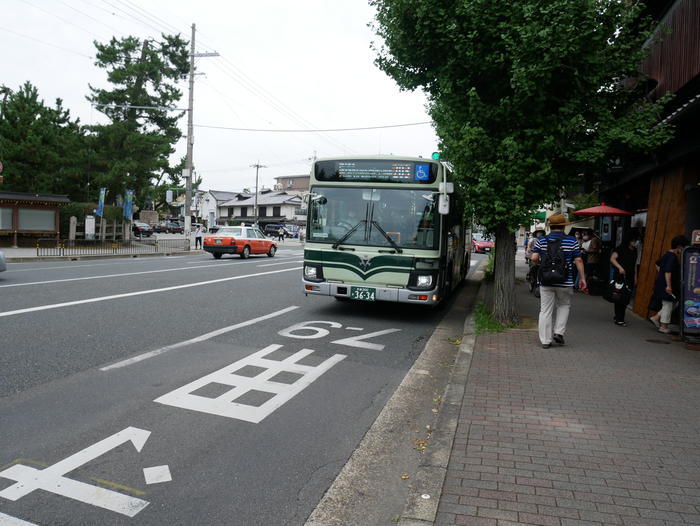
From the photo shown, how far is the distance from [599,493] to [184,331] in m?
6.17

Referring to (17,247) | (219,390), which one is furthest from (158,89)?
(219,390)

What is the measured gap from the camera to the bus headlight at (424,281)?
9.00 m

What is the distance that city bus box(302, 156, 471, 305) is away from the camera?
29.6ft

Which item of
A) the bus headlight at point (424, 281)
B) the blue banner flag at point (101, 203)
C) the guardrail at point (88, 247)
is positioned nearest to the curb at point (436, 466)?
the bus headlight at point (424, 281)

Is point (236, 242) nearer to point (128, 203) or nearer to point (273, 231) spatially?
point (128, 203)

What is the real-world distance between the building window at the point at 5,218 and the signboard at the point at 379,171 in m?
25.6

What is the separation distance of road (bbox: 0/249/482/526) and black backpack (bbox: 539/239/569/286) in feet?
6.95

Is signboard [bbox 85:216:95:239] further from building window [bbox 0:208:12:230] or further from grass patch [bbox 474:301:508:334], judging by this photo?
grass patch [bbox 474:301:508:334]

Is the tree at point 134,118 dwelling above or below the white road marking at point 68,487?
above

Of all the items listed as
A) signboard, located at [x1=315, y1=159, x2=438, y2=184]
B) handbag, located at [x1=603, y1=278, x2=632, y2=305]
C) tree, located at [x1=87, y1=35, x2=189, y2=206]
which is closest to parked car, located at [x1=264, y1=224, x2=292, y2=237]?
tree, located at [x1=87, y1=35, x2=189, y2=206]

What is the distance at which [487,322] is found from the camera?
902 cm

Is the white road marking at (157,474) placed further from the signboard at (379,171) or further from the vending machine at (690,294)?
the vending machine at (690,294)

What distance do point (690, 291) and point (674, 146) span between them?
132 inches

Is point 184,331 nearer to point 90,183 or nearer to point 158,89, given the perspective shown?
point 90,183
